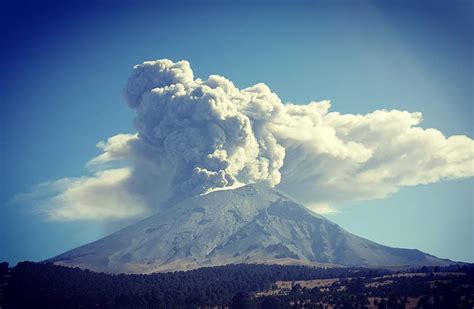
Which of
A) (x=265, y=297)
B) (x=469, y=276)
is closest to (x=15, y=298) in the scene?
(x=265, y=297)

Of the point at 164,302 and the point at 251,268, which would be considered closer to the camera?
the point at 164,302

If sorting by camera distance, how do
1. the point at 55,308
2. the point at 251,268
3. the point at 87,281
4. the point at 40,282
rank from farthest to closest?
the point at 251,268, the point at 87,281, the point at 40,282, the point at 55,308

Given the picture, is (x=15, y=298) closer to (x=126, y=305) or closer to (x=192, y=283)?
(x=126, y=305)

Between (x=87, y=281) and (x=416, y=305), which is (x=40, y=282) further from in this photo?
(x=416, y=305)

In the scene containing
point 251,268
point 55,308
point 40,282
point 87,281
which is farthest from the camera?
point 251,268

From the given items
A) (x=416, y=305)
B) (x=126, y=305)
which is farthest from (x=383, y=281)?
(x=126, y=305)

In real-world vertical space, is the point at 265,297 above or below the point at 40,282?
below
